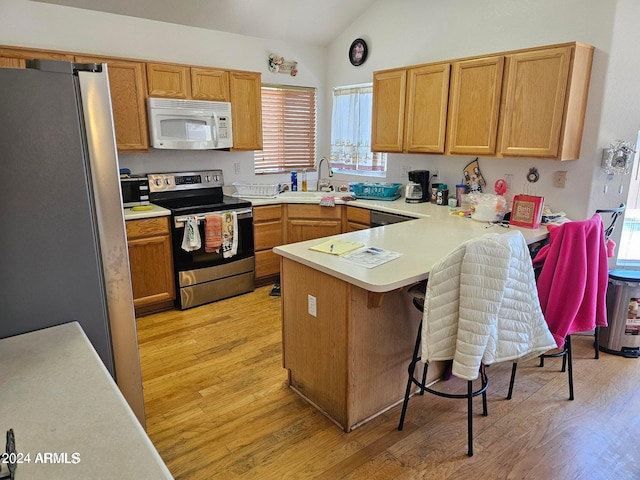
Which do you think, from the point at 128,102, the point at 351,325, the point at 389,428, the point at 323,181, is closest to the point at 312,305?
the point at 351,325

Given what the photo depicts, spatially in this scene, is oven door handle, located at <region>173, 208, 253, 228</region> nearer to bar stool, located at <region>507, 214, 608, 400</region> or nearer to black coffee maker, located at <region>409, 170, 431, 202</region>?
black coffee maker, located at <region>409, 170, 431, 202</region>

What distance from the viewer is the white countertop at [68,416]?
749 mm

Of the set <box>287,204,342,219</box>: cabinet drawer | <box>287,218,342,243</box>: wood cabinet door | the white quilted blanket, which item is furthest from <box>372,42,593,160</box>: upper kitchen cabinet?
the white quilted blanket

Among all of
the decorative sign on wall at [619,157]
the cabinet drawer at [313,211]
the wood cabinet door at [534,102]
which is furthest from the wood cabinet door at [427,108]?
the decorative sign on wall at [619,157]

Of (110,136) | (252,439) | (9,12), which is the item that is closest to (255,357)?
(252,439)

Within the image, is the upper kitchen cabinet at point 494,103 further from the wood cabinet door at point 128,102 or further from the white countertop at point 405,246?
the wood cabinet door at point 128,102

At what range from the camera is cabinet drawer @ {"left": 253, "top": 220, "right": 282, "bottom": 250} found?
13.8 feet

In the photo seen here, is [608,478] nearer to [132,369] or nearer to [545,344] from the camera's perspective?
[545,344]

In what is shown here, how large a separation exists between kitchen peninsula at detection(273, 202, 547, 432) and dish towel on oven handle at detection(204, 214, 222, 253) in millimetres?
1495

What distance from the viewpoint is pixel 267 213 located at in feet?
13.8

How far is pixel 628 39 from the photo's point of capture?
2.84 metres

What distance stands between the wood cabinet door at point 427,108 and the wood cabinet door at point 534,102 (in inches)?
20.6

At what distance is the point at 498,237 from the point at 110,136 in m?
1.58

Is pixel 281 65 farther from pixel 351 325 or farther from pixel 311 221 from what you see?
pixel 351 325
